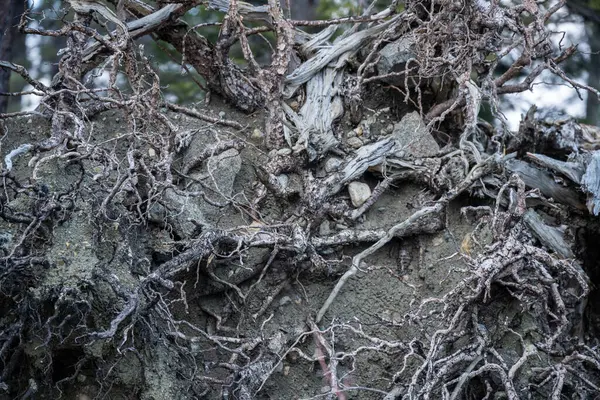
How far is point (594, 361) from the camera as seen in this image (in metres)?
3.00

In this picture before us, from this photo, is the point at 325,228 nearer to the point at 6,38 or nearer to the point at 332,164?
the point at 332,164

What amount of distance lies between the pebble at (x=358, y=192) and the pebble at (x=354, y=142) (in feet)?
0.83

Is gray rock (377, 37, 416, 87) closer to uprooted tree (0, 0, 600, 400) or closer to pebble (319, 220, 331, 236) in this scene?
uprooted tree (0, 0, 600, 400)

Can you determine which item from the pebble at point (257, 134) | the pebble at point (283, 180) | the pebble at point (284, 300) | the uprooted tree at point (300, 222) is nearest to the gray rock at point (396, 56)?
the uprooted tree at point (300, 222)

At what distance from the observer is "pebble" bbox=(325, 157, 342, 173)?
3502 mm

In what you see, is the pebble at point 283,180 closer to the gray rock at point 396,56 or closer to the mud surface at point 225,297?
the mud surface at point 225,297

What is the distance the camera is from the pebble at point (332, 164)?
3.50 m

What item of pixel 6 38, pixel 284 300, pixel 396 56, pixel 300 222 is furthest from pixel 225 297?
pixel 6 38

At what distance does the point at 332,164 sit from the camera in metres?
3.52

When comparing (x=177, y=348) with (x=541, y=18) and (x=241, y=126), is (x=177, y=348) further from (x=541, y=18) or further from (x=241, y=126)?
(x=541, y=18)

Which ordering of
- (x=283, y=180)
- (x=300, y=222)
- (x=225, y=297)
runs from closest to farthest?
(x=225, y=297) < (x=300, y=222) < (x=283, y=180)

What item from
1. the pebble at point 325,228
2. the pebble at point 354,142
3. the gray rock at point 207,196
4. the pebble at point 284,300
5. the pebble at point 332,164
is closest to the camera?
the gray rock at point 207,196

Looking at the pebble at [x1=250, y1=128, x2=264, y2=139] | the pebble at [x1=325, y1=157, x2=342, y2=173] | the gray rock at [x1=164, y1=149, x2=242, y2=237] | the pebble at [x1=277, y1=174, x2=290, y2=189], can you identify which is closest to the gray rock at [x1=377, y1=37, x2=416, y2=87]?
the pebble at [x1=325, y1=157, x2=342, y2=173]

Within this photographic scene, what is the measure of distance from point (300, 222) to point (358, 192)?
33 centimetres
